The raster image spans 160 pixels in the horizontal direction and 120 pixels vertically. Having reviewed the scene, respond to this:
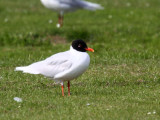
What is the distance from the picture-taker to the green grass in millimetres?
6949

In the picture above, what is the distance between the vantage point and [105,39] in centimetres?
1458

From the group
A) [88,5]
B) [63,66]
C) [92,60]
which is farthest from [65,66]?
[88,5]

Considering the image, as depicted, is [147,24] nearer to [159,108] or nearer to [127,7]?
[127,7]

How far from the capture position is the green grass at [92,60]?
6.95 meters

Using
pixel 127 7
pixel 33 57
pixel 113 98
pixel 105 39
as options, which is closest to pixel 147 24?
pixel 105 39

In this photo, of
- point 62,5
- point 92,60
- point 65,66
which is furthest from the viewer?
point 62,5

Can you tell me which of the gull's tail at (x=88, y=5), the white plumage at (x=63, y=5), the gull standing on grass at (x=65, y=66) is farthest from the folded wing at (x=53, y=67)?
the gull's tail at (x=88, y=5)

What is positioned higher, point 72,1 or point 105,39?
point 72,1

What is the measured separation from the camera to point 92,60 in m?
11.0

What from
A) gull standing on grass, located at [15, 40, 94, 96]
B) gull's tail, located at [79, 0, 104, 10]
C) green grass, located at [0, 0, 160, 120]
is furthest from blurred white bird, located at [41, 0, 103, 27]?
gull standing on grass, located at [15, 40, 94, 96]

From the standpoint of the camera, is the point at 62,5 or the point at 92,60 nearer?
the point at 92,60

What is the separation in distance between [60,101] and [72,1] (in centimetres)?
934

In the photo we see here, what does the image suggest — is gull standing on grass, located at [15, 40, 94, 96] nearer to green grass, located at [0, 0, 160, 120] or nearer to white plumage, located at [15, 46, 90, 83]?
white plumage, located at [15, 46, 90, 83]

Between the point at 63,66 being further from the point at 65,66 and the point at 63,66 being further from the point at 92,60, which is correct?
the point at 92,60
